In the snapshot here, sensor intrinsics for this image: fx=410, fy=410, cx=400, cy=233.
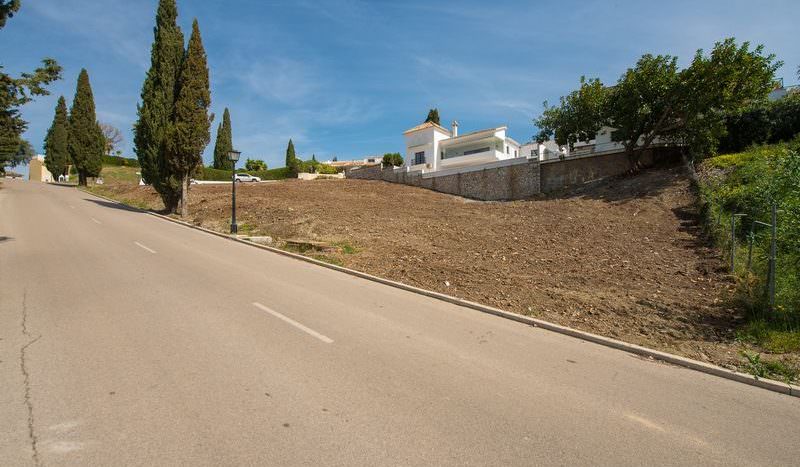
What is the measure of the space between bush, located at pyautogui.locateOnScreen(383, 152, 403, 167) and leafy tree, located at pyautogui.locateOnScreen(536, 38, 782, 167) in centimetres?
3545

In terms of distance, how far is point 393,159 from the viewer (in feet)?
210

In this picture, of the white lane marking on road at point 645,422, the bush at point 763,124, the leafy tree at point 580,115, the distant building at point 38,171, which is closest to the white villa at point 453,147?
the leafy tree at point 580,115

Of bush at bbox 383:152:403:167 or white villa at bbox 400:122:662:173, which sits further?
bush at bbox 383:152:403:167

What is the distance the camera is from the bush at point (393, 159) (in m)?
62.4

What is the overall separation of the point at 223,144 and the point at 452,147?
120 feet

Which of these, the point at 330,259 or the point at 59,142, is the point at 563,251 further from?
the point at 59,142

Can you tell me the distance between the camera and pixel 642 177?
25.1m

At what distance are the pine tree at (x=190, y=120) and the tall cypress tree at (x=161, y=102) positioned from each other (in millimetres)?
799

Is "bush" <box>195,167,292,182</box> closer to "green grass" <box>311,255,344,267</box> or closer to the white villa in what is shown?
the white villa

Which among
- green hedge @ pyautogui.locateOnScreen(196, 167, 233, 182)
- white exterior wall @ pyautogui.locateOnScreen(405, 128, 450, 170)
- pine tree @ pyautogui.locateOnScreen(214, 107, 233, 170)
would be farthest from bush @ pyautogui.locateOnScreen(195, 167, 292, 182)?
white exterior wall @ pyautogui.locateOnScreen(405, 128, 450, 170)

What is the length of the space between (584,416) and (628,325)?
13.0 ft

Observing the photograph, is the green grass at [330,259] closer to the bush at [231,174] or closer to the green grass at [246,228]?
the green grass at [246,228]

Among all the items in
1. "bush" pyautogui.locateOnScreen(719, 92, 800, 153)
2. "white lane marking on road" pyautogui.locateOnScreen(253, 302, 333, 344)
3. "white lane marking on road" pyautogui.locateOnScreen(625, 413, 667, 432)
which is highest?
"bush" pyautogui.locateOnScreen(719, 92, 800, 153)

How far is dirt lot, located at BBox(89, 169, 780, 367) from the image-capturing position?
7.65m
